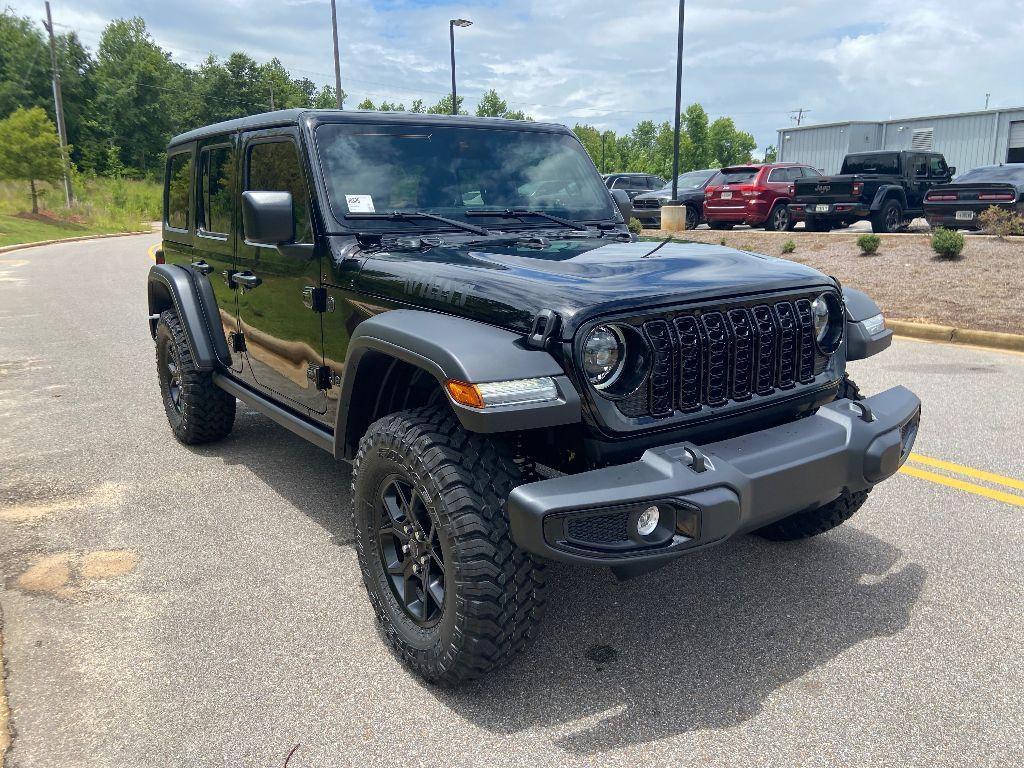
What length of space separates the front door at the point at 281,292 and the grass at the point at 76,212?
27.7m

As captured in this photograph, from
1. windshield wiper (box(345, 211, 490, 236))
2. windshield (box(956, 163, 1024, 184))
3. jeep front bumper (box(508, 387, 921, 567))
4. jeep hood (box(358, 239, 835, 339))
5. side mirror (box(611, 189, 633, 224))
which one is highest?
windshield (box(956, 163, 1024, 184))

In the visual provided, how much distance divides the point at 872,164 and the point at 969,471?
46.8 ft

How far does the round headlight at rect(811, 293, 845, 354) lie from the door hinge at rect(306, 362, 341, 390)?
1983mm

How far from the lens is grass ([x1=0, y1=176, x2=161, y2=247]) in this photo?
3253 centimetres

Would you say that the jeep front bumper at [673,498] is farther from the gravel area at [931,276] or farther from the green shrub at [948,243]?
the green shrub at [948,243]

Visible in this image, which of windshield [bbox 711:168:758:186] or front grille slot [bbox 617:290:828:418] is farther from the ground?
windshield [bbox 711:168:758:186]

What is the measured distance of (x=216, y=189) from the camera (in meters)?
4.71

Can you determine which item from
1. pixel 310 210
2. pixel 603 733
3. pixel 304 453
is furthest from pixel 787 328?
pixel 304 453

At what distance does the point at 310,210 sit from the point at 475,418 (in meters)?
1.67

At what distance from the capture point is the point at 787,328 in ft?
9.62

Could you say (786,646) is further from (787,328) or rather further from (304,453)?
(304,453)

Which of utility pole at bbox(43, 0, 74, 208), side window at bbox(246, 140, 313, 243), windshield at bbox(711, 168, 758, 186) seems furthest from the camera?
utility pole at bbox(43, 0, 74, 208)

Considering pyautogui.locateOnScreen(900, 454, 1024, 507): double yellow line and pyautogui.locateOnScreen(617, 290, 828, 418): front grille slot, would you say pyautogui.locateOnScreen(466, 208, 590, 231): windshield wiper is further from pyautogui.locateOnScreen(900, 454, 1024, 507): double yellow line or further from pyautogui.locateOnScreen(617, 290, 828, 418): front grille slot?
pyautogui.locateOnScreen(900, 454, 1024, 507): double yellow line

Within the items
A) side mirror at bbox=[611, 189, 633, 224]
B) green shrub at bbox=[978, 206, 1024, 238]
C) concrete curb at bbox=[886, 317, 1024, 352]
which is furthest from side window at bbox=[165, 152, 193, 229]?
green shrub at bbox=[978, 206, 1024, 238]
